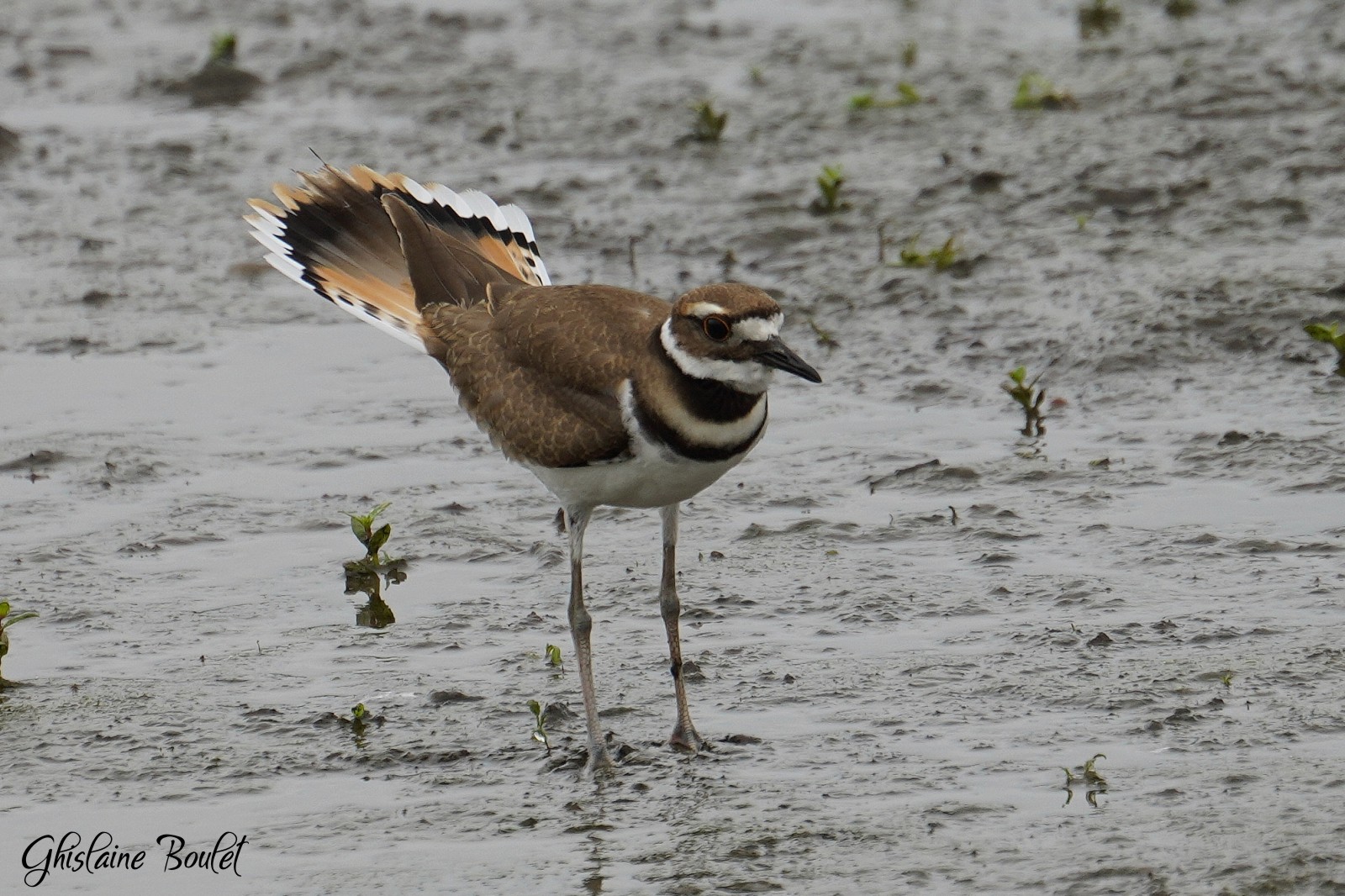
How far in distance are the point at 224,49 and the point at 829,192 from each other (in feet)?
16.0

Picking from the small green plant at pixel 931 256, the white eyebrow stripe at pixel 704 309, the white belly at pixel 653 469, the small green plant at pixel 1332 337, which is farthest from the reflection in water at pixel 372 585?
the small green plant at pixel 1332 337

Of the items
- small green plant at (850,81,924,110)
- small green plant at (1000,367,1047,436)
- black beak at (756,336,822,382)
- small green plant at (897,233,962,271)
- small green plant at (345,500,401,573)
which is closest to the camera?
black beak at (756,336,822,382)

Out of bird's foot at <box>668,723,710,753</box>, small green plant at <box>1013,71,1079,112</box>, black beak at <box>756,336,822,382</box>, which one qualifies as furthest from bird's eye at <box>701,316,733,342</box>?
small green plant at <box>1013,71,1079,112</box>

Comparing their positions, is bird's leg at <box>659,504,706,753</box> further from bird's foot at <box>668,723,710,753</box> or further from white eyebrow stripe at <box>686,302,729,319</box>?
white eyebrow stripe at <box>686,302,729,319</box>

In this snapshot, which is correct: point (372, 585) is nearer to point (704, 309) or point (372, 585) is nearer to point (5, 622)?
point (5, 622)

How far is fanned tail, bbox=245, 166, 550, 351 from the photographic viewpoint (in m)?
7.20

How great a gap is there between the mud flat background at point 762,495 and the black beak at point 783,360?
3.47 ft

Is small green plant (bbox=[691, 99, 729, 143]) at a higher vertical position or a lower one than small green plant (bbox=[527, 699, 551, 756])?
higher

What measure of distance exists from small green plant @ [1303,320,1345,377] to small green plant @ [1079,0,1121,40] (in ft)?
16.8

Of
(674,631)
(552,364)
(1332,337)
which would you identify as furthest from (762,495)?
(1332,337)

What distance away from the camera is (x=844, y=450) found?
312 inches

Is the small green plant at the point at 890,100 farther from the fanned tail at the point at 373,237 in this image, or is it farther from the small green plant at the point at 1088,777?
the small green plant at the point at 1088,777

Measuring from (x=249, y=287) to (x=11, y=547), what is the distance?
9.81 feet

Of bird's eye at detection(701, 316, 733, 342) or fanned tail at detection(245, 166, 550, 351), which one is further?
fanned tail at detection(245, 166, 550, 351)
